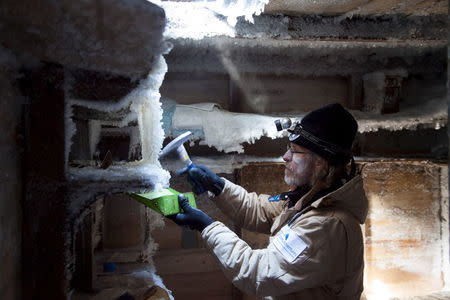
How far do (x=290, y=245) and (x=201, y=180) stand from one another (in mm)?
762

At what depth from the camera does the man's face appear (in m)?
1.88

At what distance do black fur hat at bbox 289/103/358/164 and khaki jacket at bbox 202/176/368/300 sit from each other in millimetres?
169

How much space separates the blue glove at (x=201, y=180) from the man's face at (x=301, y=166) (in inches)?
19.6

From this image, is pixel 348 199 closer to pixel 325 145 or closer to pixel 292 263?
pixel 325 145

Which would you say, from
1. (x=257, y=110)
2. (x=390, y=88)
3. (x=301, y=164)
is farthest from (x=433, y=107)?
(x=301, y=164)

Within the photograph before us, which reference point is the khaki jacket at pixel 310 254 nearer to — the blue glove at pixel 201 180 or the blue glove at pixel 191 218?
the blue glove at pixel 191 218

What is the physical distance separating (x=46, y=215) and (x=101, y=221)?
1.14m

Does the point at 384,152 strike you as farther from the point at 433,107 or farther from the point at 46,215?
the point at 46,215

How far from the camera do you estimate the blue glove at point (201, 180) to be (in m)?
2.14

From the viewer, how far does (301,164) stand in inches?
74.8

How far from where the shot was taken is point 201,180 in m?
2.14

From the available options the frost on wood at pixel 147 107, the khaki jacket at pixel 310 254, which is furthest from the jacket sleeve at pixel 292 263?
the frost on wood at pixel 147 107

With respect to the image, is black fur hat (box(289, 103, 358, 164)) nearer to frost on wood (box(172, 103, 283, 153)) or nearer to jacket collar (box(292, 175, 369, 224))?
jacket collar (box(292, 175, 369, 224))

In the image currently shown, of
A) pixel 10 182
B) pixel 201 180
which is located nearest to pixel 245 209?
pixel 201 180
